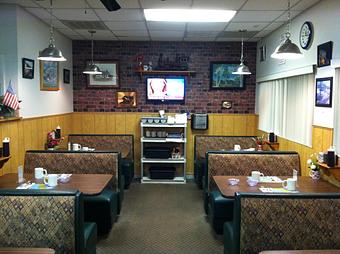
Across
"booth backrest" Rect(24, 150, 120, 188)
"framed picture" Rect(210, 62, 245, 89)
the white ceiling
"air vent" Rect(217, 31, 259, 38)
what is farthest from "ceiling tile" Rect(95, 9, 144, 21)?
"framed picture" Rect(210, 62, 245, 89)

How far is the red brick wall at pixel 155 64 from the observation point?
25.4ft

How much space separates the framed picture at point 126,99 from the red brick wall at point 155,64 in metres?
0.09

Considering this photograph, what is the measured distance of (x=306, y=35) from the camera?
16.1ft

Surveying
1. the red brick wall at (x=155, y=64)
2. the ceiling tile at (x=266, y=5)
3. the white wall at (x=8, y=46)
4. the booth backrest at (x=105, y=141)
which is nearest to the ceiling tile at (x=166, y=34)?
the red brick wall at (x=155, y=64)

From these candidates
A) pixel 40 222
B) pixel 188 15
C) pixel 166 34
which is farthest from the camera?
pixel 166 34

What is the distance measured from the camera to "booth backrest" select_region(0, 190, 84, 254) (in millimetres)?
2771

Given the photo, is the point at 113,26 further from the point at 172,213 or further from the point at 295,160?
the point at 295,160

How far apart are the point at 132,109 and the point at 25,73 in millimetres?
3104

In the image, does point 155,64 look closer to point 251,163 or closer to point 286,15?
point 286,15

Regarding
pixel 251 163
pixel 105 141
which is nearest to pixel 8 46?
pixel 105 141

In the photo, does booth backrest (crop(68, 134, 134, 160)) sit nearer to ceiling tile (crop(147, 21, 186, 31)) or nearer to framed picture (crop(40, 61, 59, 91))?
framed picture (crop(40, 61, 59, 91))

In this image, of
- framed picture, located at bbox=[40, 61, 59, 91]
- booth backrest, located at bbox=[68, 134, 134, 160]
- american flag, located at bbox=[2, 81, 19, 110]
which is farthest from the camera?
booth backrest, located at bbox=[68, 134, 134, 160]

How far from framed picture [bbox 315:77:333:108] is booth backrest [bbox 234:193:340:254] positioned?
1849mm

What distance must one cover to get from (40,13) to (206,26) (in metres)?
2.77
